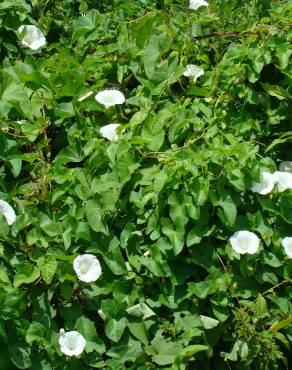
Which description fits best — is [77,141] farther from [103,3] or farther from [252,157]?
[103,3]

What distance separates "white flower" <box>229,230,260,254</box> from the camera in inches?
95.6

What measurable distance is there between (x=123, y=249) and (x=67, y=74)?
27.9 inches

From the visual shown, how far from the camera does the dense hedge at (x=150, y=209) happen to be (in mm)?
2348

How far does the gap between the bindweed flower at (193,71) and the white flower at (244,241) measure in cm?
68

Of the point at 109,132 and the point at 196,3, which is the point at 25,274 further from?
the point at 196,3

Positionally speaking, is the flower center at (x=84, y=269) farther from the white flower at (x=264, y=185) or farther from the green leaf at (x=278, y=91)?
the green leaf at (x=278, y=91)

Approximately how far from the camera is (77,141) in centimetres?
263

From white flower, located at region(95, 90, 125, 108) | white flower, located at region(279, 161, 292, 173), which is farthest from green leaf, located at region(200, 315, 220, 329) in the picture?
white flower, located at region(95, 90, 125, 108)

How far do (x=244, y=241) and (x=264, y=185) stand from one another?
0.21m

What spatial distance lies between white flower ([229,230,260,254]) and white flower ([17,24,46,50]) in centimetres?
115

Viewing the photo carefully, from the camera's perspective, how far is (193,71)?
9.22 feet

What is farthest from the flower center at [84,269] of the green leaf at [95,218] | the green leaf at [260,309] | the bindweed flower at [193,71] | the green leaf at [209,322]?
the bindweed flower at [193,71]

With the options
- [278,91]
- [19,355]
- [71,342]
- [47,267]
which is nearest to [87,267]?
[47,267]

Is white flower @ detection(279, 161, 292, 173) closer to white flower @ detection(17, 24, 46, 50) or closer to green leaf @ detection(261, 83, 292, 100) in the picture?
green leaf @ detection(261, 83, 292, 100)
